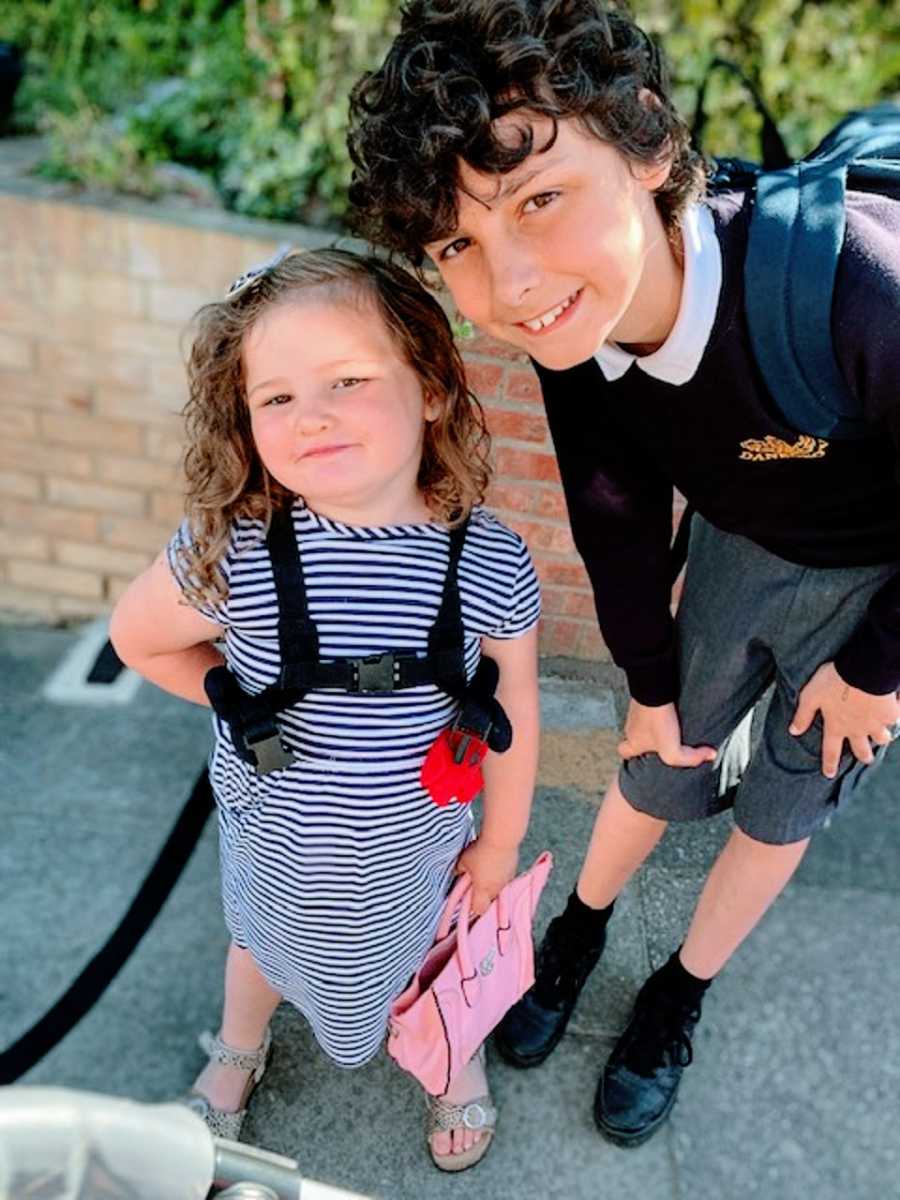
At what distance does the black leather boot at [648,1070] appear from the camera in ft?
6.00

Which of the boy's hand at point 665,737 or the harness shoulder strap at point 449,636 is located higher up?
the harness shoulder strap at point 449,636

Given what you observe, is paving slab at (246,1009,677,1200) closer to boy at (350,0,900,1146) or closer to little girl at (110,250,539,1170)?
boy at (350,0,900,1146)

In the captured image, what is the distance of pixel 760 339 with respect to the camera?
48.2 inches

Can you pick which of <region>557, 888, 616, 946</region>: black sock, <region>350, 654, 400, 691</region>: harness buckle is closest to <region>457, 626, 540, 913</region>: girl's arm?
<region>350, 654, 400, 691</region>: harness buckle

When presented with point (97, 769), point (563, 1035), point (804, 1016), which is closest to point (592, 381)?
point (563, 1035)

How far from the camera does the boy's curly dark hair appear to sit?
3.78 ft

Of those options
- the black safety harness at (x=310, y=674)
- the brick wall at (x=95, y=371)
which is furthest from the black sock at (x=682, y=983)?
the brick wall at (x=95, y=371)

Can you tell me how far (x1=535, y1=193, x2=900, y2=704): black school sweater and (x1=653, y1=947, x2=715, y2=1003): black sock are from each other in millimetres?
520

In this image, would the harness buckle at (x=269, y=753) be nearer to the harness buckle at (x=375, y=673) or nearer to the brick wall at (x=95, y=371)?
the harness buckle at (x=375, y=673)

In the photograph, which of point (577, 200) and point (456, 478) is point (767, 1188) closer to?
point (456, 478)

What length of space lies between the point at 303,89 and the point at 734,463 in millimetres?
2630

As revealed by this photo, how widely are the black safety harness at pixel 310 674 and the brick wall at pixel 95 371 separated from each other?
2002 mm

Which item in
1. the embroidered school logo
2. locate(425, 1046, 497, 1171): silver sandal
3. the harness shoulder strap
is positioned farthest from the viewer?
locate(425, 1046, 497, 1171): silver sandal

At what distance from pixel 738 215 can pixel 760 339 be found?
174 mm
